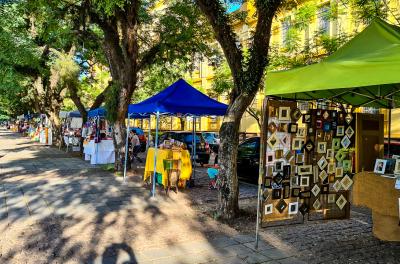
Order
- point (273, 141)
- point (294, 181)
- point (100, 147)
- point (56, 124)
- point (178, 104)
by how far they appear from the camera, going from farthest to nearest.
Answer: point (56, 124)
point (100, 147)
point (178, 104)
point (294, 181)
point (273, 141)

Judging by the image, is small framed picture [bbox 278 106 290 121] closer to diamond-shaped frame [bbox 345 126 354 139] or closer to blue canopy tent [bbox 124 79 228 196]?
diamond-shaped frame [bbox 345 126 354 139]

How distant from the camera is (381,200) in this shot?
201 inches

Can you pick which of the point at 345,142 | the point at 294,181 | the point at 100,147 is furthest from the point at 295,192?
the point at 100,147

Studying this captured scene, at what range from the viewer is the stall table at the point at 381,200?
16.3 ft

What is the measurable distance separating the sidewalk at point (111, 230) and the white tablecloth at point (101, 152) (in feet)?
18.6

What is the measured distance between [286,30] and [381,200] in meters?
16.5

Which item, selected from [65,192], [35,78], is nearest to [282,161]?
[65,192]

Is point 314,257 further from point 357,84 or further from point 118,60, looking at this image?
point 118,60

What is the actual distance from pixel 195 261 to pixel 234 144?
2.54 m

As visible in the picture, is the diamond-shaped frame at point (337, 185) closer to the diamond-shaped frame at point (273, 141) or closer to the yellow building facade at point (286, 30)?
the diamond-shaped frame at point (273, 141)

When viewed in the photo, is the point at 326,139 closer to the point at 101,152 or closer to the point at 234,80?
the point at 234,80

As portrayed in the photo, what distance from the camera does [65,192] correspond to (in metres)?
9.51

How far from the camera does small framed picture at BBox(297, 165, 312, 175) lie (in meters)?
5.95

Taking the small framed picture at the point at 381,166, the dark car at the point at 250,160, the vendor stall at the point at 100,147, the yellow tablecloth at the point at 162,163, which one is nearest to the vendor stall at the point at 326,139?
the small framed picture at the point at 381,166
